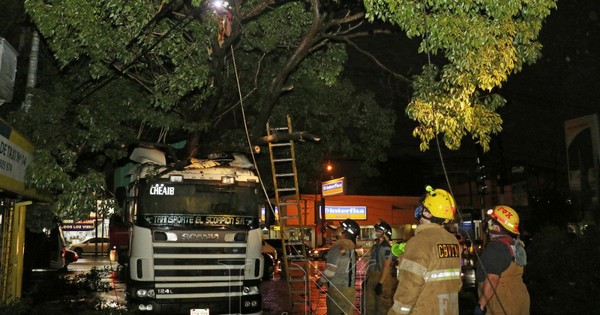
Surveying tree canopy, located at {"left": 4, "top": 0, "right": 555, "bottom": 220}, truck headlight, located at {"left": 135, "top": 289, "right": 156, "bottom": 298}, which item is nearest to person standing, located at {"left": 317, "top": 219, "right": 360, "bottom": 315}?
tree canopy, located at {"left": 4, "top": 0, "right": 555, "bottom": 220}

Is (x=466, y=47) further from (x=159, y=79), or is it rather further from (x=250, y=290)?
(x=250, y=290)

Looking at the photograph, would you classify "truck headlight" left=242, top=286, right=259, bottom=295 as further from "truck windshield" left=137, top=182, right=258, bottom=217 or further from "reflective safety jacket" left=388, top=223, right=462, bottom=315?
"reflective safety jacket" left=388, top=223, right=462, bottom=315

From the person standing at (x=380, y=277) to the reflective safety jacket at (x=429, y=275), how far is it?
210 inches

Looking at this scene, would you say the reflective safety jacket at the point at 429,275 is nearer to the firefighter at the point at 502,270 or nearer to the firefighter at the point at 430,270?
the firefighter at the point at 430,270

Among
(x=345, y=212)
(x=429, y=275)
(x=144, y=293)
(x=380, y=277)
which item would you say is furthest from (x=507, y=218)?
(x=345, y=212)

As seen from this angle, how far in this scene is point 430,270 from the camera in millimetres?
4602

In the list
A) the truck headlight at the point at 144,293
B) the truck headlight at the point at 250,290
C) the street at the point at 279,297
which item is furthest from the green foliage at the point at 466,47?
the truck headlight at the point at 144,293

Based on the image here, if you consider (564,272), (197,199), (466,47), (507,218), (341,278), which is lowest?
(564,272)

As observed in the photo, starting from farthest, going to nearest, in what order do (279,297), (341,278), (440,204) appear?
(279,297) → (341,278) → (440,204)

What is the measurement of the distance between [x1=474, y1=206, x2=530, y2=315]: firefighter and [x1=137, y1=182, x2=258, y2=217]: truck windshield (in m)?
5.58

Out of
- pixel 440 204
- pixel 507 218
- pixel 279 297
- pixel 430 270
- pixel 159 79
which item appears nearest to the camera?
pixel 430 270

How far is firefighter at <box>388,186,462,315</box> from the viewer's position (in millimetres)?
4492

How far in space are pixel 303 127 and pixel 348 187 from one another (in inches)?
1496

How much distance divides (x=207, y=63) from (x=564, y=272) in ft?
24.8
